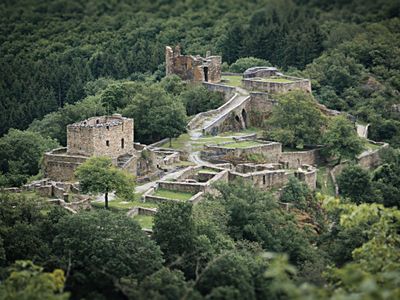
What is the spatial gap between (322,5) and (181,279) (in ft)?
312

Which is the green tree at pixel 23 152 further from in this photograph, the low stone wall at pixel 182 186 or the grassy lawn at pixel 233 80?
the grassy lawn at pixel 233 80

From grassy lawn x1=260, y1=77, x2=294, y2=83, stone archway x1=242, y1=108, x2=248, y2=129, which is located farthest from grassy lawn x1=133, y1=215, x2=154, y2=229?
grassy lawn x1=260, y1=77, x2=294, y2=83

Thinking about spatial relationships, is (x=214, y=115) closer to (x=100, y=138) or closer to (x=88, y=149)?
(x=100, y=138)

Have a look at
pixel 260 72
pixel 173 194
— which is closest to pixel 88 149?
pixel 173 194

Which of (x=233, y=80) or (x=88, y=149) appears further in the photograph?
(x=233, y=80)

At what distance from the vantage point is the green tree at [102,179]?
1965 inches

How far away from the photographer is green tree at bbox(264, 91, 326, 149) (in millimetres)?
66500

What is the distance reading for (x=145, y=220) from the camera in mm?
49000

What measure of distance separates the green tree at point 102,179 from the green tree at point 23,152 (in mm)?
10874

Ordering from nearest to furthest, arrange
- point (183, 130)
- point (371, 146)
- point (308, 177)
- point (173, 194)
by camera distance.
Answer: point (173, 194)
point (308, 177)
point (183, 130)
point (371, 146)

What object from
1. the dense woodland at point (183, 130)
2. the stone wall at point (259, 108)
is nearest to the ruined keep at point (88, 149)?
the dense woodland at point (183, 130)

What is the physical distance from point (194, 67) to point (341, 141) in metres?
15.1

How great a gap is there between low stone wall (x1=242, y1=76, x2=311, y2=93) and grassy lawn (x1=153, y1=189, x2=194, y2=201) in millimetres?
20147

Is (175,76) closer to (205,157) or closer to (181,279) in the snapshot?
(205,157)
